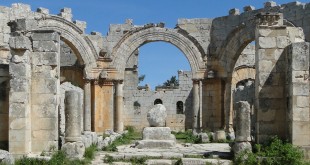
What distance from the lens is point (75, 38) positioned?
2152 centimetres

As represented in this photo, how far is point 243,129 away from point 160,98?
2145 centimetres

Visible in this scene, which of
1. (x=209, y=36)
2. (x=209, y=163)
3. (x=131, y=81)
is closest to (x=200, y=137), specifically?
(x=209, y=36)

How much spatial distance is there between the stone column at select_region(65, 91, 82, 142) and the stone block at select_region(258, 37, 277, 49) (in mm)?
4742

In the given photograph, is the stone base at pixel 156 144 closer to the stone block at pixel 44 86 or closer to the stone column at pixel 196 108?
the stone block at pixel 44 86

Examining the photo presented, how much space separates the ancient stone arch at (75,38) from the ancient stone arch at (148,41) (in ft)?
3.57

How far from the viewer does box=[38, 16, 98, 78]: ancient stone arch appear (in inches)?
819

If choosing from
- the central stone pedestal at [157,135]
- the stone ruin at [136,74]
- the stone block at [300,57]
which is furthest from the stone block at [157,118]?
the stone block at [300,57]

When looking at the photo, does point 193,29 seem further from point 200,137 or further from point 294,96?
point 294,96

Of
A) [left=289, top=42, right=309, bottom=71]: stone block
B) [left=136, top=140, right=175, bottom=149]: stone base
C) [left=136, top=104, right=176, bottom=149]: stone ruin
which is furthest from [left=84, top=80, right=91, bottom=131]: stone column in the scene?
[left=289, top=42, right=309, bottom=71]: stone block

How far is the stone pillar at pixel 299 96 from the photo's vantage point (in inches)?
433

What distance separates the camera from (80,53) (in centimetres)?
2169

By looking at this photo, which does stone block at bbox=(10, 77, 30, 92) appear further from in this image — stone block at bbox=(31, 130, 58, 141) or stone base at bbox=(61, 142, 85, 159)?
stone base at bbox=(61, 142, 85, 159)

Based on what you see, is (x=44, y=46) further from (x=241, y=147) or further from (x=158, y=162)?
(x=241, y=147)

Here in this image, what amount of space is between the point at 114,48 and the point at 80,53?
1635mm
